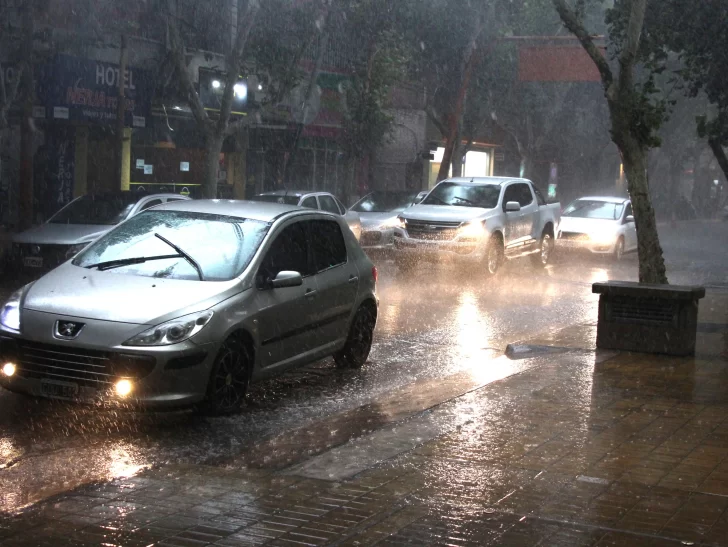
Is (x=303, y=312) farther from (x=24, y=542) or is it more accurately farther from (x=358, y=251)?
(x=24, y=542)

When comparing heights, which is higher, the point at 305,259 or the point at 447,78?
the point at 447,78

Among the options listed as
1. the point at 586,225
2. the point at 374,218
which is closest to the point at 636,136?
the point at 374,218

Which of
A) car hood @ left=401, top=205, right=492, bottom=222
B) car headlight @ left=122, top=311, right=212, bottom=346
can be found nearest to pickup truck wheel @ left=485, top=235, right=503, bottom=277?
car hood @ left=401, top=205, right=492, bottom=222

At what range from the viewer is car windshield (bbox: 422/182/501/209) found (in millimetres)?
21297

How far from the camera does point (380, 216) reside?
24469mm

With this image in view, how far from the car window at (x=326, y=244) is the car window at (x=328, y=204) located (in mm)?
11694

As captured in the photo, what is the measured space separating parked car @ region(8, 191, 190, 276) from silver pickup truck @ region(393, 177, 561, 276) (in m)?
5.80

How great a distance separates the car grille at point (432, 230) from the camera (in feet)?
66.6

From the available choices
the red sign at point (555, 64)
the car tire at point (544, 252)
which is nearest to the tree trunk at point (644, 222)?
the car tire at point (544, 252)

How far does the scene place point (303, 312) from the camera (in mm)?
9086

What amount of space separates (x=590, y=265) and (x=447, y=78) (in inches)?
567

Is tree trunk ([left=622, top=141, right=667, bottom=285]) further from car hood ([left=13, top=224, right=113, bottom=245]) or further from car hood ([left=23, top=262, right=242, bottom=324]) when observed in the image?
car hood ([left=13, top=224, right=113, bottom=245])

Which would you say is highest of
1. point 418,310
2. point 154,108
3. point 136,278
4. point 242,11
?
point 242,11

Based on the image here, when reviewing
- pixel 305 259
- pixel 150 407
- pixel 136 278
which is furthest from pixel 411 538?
pixel 305 259
